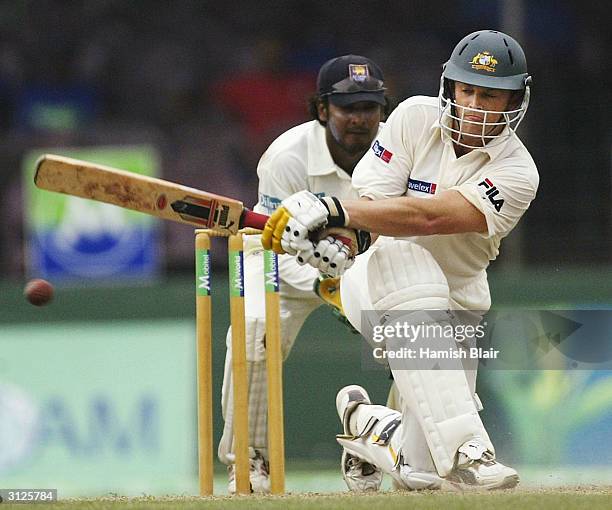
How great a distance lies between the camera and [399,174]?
470cm

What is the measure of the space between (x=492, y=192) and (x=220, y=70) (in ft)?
20.5

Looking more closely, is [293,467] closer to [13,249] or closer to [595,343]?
[595,343]

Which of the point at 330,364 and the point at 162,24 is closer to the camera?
the point at 330,364

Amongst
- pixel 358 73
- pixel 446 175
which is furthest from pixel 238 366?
pixel 358 73

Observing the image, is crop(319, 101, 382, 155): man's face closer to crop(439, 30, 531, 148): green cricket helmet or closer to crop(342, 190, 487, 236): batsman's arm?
crop(439, 30, 531, 148): green cricket helmet

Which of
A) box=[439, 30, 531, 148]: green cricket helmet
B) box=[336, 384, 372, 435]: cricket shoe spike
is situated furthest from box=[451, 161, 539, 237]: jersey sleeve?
box=[336, 384, 372, 435]: cricket shoe spike

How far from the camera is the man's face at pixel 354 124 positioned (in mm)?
5816

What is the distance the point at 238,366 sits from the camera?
477cm

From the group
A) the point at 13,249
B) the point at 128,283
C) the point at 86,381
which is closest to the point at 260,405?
the point at 86,381

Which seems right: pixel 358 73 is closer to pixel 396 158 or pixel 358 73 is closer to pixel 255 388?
pixel 396 158

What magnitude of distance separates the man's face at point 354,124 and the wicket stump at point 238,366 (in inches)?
43.9

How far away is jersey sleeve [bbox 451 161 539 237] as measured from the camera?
4.45 m

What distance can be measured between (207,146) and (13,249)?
5.06 ft

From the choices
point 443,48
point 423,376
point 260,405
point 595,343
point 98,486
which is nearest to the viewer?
point 423,376
